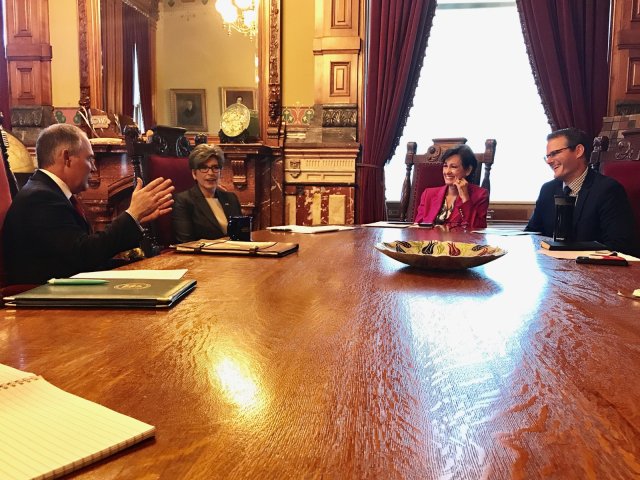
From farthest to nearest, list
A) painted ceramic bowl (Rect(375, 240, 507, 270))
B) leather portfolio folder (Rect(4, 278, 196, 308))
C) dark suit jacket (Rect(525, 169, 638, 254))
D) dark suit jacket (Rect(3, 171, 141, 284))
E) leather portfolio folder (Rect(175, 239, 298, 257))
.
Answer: dark suit jacket (Rect(525, 169, 638, 254))
dark suit jacket (Rect(3, 171, 141, 284))
leather portfolio folder (Rect(175, 239, 298, 257))
painted ceramic bowl (Rect(375, 240, 507, 270))
leather portfolio folder (Rect(4, 278, 196, 308))

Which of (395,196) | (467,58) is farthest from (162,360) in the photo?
(467,58)

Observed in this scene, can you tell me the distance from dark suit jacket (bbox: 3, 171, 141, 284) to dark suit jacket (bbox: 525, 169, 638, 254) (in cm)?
197

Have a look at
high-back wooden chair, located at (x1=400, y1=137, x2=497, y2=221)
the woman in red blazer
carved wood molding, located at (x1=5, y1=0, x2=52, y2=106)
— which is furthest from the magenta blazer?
carved wood molding, located at (x1=5, y1=0, x2=52, y2=106)

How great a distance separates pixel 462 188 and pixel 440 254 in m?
1.88

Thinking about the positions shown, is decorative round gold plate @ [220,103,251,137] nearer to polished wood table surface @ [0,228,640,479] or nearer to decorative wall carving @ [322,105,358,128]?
decorative wall carving @ [322,105,358,128]

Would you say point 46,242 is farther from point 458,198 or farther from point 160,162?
point 458,198

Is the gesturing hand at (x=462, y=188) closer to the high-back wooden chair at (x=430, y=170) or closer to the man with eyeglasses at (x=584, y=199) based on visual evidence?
the high-back wooden chair at (x=430, y=170)

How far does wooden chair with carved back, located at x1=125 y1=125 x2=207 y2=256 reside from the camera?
2.71m

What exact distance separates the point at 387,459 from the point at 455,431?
0.08 metres

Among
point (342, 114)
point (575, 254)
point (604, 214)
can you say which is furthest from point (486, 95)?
point (575, 254)

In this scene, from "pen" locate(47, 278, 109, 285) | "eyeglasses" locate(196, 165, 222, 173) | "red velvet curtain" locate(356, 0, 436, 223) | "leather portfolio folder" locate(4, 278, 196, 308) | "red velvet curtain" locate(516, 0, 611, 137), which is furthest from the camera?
"red velvet curtain" locate(356, 0, 436, 223)

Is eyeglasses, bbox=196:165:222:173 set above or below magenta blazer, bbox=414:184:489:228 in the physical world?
above

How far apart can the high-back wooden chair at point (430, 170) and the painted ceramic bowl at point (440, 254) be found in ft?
6.53

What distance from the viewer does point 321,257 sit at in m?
1.67
